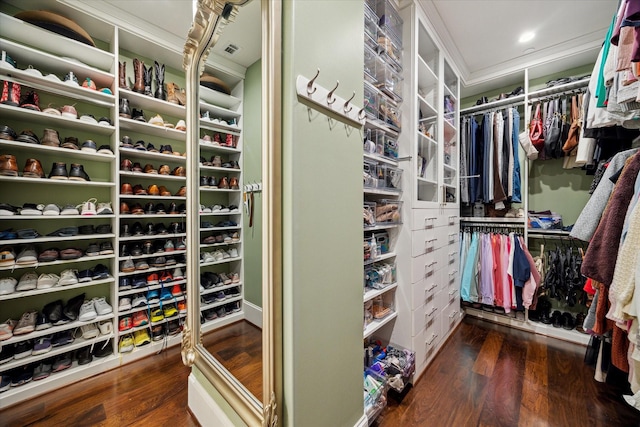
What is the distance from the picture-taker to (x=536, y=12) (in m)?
1.79

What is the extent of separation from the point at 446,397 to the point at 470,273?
4.59 feet

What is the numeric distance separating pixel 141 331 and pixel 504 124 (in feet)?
12.9

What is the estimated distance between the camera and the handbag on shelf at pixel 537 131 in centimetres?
227

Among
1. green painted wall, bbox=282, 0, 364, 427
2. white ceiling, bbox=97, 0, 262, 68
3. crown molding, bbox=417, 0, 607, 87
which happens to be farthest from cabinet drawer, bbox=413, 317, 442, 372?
crown molding, bbox=417, 0, 607, 87

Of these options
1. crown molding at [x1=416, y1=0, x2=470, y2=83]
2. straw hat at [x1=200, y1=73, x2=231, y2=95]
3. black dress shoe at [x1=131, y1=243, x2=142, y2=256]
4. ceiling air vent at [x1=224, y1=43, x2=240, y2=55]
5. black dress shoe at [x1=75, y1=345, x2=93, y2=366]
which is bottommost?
black dress shoe at [x1=75, y1=345, x2=93, y2=366]

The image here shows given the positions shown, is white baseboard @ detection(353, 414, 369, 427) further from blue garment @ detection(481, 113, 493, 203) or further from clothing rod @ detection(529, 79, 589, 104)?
clothing rod @ detection(529, 79, 589, 104)

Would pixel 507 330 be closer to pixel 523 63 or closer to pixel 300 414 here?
pixel 300 414

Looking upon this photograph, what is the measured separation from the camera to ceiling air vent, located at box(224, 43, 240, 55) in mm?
1062

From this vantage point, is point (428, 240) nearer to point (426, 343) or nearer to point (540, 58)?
point (426, 343)

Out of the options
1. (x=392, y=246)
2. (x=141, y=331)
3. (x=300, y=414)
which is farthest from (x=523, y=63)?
(x=141, y=331)

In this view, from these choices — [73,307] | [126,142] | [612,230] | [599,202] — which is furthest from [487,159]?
[73,307]

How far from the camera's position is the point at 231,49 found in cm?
108

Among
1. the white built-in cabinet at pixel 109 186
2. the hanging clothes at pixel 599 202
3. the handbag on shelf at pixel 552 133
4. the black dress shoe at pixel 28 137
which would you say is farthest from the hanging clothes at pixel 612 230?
the black dress shoe at pixel 28 137

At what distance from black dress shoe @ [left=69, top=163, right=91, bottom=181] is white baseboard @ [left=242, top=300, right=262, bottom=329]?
1.64 m
